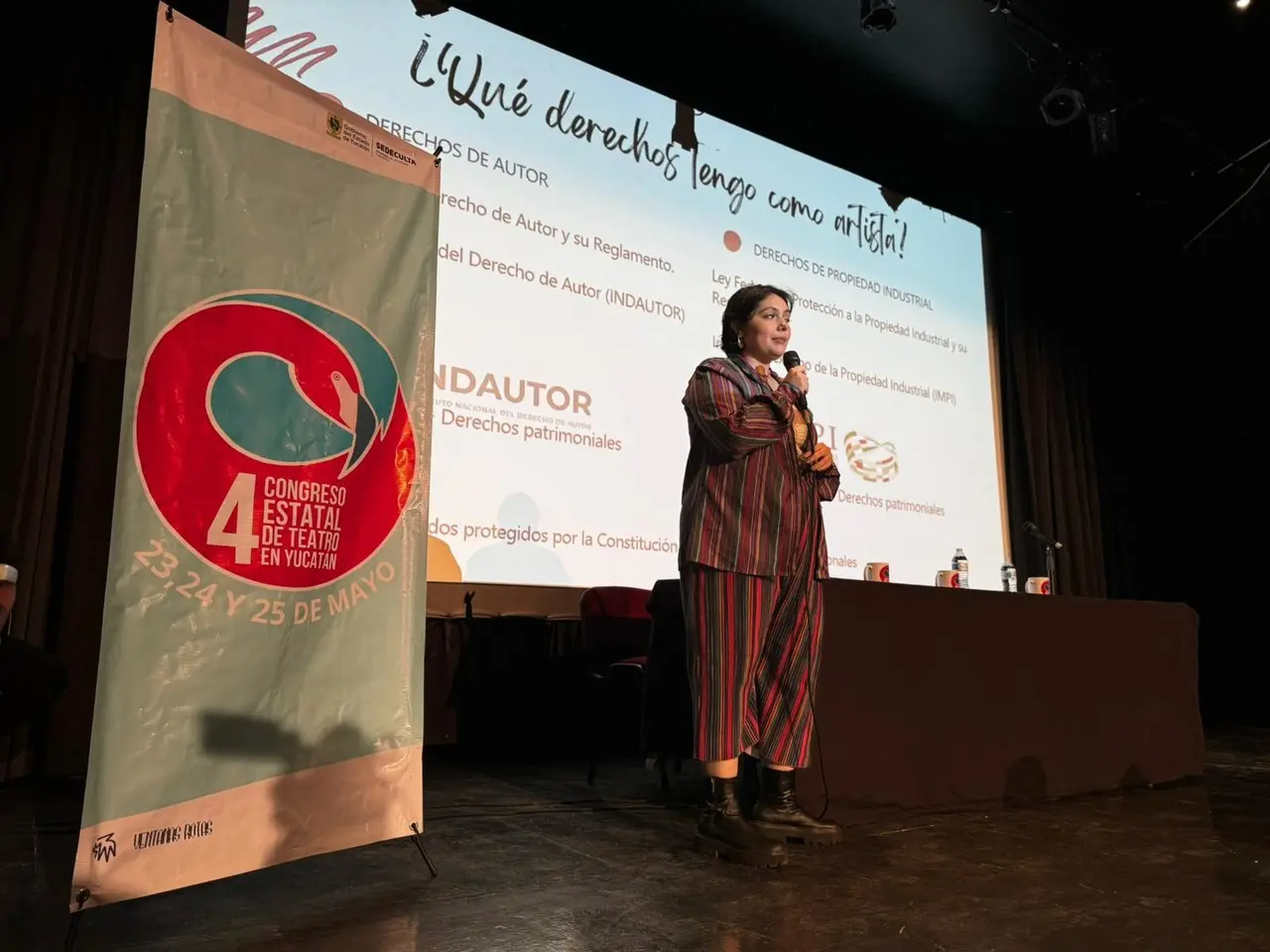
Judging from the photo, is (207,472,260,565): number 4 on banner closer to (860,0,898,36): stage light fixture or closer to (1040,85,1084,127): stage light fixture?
(860,0,898,36): stage light fixture

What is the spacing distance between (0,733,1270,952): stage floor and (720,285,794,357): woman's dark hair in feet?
3.90

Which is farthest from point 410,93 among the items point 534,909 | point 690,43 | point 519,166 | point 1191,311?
point 1191,311

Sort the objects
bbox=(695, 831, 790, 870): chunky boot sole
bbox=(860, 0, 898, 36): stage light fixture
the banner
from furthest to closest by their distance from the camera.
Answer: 1. bbox=(860, 0, 898, 36): stage light fixture
2. bbox=(695, 831, 790, 870): chunky boot sole
3. the banner

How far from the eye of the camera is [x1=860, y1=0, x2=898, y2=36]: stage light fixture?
12.7 ft

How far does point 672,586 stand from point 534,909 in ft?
4.13

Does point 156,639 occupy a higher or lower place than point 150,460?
lower

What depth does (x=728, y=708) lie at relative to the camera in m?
1.93

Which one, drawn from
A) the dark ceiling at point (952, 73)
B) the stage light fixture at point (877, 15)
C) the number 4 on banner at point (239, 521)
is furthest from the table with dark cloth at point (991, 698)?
the dark ceiling at point (952, 73)

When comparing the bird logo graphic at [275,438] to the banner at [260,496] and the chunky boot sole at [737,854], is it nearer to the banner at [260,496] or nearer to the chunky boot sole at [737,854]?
the banner at [260,496]

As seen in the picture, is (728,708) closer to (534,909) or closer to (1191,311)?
(534,909)

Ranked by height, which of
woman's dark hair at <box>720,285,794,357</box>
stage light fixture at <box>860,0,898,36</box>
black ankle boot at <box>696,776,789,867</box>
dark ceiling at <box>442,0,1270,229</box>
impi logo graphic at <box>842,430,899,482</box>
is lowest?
black ankle boot at <box>696,776,789,867</box>

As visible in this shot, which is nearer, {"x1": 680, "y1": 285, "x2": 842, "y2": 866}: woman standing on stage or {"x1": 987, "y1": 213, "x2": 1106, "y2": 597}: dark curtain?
{"x1": 680, "y1": 285, "x2": 842, "y2": 866}: woman standing on stage

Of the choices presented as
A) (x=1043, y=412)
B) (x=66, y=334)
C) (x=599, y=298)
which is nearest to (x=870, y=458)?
(x=599, y=298)

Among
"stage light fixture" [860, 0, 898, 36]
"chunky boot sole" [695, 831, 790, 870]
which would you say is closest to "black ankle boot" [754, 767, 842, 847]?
"chunky boot sole" [695, 831, 790, 870]
